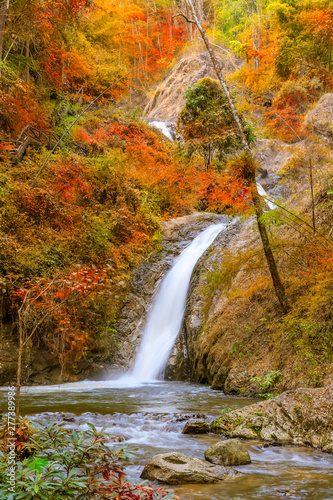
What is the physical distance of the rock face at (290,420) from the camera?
495 centimetres

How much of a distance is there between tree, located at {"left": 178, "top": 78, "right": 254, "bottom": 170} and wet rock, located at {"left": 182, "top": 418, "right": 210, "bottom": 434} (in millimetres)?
13422

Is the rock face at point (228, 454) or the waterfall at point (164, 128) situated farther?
the waterfall at point (164, 128)

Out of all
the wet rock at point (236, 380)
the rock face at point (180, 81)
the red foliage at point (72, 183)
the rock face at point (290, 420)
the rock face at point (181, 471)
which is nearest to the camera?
the rock face at point (181, 471)

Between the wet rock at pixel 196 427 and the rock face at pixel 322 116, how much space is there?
13.6 m

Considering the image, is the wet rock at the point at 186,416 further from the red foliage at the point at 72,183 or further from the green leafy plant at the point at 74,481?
the red foliage at the point at 72,183

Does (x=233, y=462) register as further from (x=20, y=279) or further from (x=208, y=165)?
(x=208, y=165)

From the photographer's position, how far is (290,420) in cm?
530

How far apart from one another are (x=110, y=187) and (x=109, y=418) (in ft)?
32.8

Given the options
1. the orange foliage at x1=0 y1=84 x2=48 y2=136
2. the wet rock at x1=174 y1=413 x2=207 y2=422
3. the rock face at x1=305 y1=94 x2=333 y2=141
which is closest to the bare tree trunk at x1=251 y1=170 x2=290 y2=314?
the wet rock at x1=174 y1=413 x2=207 y2=422

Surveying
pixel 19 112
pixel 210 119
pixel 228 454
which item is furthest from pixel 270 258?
pixel 210 119

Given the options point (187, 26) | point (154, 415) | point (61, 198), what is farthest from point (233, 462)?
point (187, 26)

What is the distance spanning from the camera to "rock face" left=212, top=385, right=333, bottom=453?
4.95 metres

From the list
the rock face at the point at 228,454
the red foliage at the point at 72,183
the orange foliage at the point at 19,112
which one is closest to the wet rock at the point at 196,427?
the rock face at the point at 228,454

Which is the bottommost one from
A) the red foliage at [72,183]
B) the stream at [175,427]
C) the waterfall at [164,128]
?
the stream at [175,427]
